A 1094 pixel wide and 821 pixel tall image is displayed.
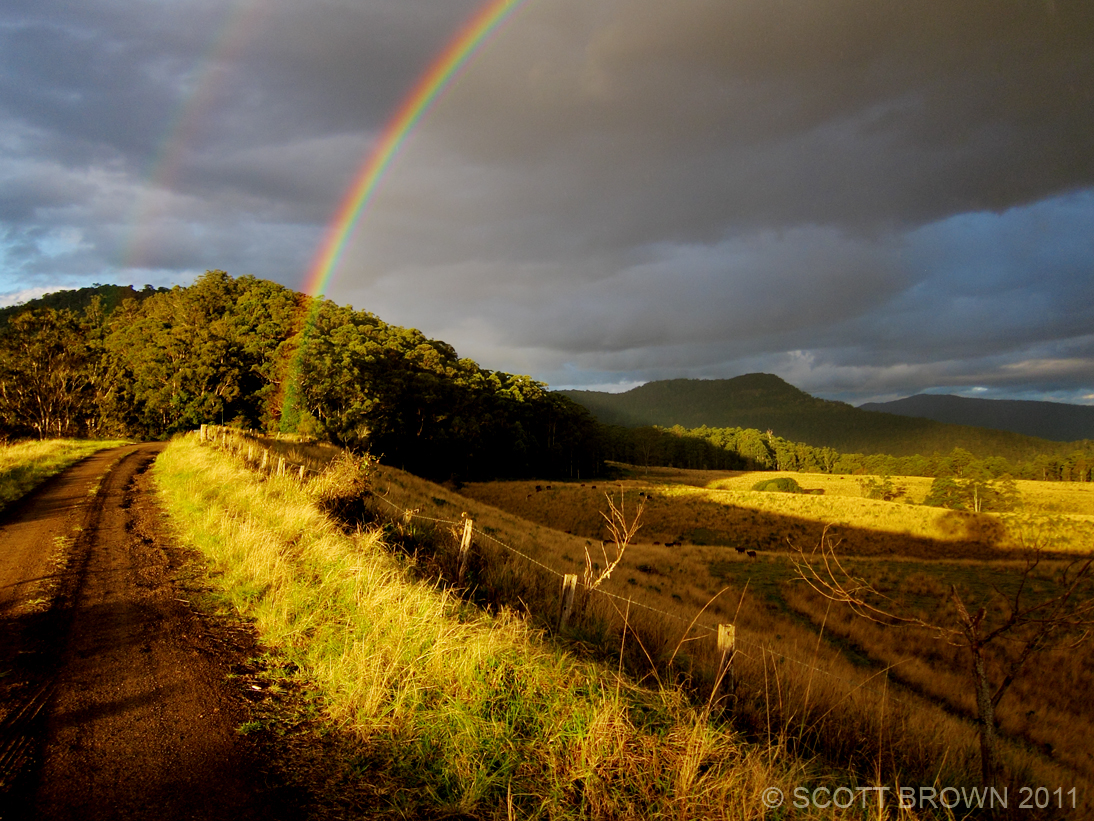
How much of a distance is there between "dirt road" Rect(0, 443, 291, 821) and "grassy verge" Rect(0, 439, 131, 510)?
8.25 m

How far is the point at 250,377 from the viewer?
1950 inches

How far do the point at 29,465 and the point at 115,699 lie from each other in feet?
68.0

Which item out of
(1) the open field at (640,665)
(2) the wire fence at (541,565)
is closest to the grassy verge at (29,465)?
(1) the open field at (640,665)

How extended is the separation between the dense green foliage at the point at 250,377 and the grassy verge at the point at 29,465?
17.5 meters

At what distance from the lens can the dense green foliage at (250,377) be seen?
155ft

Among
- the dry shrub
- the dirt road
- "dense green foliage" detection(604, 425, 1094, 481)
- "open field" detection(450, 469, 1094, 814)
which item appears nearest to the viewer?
the dirt road

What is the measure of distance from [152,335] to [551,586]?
58.3 meters

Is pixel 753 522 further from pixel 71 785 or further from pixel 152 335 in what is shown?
pixel 152 335

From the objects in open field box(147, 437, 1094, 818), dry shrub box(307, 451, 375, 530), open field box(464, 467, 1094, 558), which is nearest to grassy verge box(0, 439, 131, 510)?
open field box(147, 437, 1094, 818)

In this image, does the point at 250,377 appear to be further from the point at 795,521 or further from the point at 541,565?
the point at 541,565

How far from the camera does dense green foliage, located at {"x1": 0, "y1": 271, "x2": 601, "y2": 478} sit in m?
47.2

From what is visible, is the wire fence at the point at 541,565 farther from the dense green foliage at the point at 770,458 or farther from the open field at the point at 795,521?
the dense green foliage at the point at 770,458

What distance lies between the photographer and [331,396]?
47344 millimetres

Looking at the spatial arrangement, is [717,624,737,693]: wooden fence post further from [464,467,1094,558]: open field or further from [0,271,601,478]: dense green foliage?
[0,271,601,478]: dense green foliage
